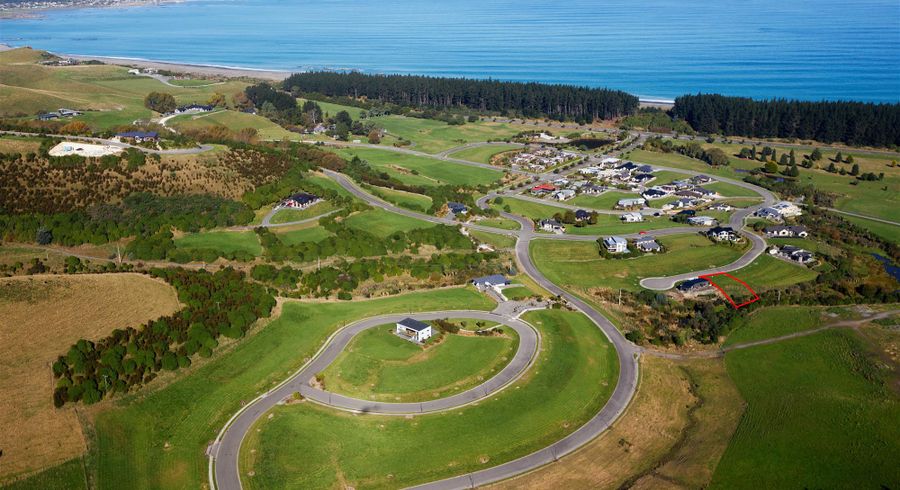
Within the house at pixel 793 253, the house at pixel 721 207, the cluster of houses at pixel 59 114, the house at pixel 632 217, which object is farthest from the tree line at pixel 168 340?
the cluster of houses at pixel 59 114

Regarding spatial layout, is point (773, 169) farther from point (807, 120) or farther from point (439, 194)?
point (439, 194)

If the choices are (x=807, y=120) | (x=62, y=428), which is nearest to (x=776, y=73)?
(x=807, y=120)

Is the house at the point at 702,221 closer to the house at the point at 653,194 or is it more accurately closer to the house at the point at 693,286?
the house at the point at 653,194

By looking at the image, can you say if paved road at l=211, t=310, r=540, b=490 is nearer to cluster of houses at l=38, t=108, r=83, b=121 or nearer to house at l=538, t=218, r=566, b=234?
house at l=538, t=218, r=566, b=234

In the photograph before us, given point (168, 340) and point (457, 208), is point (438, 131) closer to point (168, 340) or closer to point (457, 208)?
point (457, 208)


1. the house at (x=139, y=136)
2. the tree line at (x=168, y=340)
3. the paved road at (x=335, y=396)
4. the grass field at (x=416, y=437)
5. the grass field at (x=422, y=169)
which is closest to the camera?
the grass field at (x=416, y=437)

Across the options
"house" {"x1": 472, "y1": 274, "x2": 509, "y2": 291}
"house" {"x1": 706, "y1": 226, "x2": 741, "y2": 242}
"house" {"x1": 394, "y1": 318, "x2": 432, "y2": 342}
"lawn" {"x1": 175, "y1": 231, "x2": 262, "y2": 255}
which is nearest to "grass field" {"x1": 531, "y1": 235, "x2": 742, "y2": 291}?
"house" {"x1": 706, "y1": 226, "x2": 741, "y2": 242}
